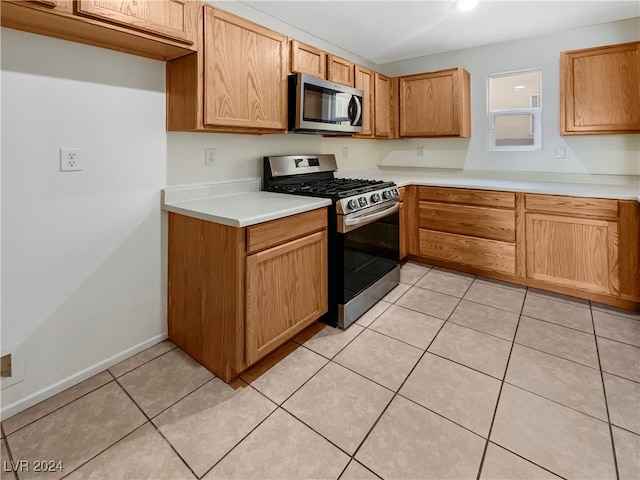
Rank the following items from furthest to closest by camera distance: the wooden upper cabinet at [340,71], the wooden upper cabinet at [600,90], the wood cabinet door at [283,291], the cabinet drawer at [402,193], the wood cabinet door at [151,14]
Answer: the cabinet drawer at [402,193] → the wooden upper cabinet at [340,71] → the wooden upper cabinet at [600,90] → the wood cabinet door at [283,291] → the wood cabinet door at [151,14]

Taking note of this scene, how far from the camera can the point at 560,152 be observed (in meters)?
3.12

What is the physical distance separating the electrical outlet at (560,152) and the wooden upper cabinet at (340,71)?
196 centimetres

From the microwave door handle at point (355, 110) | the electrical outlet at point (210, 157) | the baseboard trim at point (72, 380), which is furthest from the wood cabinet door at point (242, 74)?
the baseboard trim at point (72, 380)

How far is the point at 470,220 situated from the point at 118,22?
291 centimetres

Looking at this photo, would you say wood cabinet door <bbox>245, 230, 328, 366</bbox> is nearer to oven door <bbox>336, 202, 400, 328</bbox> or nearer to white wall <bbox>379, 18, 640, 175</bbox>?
oven door <bbox>336, 202, 400, 328</bbox>

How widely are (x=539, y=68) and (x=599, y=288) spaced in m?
2.05

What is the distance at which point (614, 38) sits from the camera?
2838mm

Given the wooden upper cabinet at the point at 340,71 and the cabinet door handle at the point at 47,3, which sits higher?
the wooden upper cabinet at the point at 340,71

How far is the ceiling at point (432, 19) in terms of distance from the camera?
8.23 feet

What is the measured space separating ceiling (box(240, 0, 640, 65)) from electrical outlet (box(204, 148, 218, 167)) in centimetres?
109

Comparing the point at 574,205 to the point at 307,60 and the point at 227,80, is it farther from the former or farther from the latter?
the point at 227,80

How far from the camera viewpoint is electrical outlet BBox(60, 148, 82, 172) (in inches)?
63.0

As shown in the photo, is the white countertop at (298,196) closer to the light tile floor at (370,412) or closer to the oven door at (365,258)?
the oven door at (365,258)

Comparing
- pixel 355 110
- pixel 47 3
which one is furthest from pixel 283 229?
pixel 355 110
